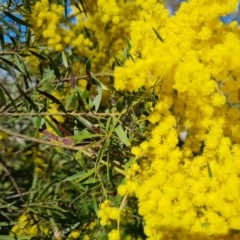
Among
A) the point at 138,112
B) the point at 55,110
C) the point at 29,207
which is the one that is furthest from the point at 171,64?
the point at 29,207

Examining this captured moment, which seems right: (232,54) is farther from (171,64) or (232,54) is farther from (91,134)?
(91,134)

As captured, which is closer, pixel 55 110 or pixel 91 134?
pixel 91 134

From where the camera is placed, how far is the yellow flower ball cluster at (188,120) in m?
1.01

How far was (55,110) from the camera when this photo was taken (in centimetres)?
148

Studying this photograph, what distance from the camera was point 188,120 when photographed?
45.3 inches

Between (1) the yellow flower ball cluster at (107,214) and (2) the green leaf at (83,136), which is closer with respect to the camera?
(1) the yellow flower ball cluster at (107,214)

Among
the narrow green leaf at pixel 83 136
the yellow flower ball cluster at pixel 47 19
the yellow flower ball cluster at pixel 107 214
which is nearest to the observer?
the yellow flower ball cluster at pixel 107 214

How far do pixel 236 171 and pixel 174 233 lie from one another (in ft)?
0.60

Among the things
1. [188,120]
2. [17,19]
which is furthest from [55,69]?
[188,120]

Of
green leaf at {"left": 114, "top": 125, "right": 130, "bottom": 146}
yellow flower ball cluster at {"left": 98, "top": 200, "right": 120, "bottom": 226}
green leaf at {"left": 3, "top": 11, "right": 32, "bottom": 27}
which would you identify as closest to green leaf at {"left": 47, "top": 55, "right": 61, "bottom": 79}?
green leaf at {"left": 3, "top": 11, "right": 32, "bottom": 27}

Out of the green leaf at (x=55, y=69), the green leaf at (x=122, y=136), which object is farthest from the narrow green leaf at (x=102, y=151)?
the green leaf at (x=55, y=69)

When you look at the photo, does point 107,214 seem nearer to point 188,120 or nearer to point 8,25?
point 188,120

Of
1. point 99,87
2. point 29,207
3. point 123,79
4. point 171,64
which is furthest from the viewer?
point 29,207

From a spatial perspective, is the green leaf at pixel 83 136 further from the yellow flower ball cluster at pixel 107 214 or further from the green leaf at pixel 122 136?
the yellow flower ball cluster at pixel 107 214
